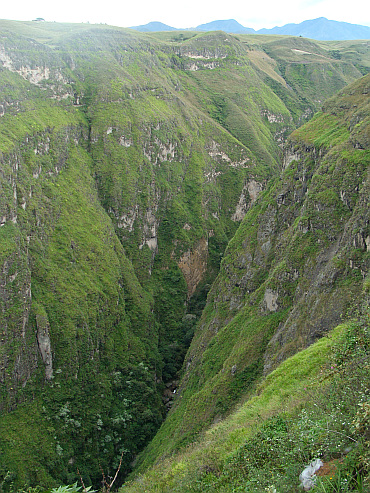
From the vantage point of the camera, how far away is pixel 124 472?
6088cm

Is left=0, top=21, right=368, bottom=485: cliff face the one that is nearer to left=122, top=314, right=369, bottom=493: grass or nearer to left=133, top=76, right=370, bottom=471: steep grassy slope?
left=133, top=76, right=370, bottom=471: steep grassy slope

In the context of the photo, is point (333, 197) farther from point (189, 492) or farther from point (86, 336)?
point (86, 336)

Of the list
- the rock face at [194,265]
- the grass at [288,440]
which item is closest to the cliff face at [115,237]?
the rock face at [194,265]

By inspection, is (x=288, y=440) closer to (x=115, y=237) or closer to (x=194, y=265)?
(x=115, y=237)

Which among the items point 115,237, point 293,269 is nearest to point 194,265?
point 115,237

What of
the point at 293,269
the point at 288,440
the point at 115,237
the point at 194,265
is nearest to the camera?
the point at 288,440

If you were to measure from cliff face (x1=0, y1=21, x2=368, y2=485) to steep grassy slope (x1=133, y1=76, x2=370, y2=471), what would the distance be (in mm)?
391

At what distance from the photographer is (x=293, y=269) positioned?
4756 centimetres

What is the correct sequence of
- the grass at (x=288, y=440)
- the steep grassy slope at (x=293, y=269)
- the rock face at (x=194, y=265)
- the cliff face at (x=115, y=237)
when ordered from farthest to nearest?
the rock face at (x=194, y=265)
the cliff face at (x=115, y=237)
the steep grassy slope at (x=293, y=269)
the grass at (x=288, y=440)

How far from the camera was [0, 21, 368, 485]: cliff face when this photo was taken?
5850cm

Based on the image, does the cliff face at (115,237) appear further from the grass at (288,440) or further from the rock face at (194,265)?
the grass at (288,440)

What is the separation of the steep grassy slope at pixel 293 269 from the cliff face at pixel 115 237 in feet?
1.28

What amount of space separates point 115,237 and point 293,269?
56099mm

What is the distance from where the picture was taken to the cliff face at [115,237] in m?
58.5
